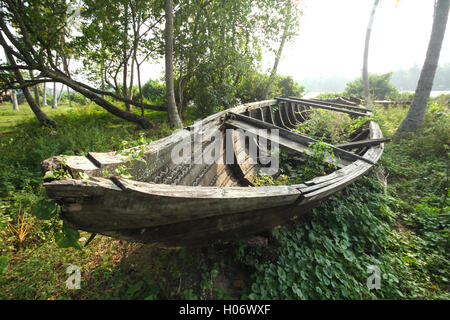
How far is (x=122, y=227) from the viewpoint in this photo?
1.29 metres

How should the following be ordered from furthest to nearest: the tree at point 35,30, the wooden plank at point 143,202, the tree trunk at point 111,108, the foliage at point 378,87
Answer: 1. the foliage at point 378,87
2. the tree trunk at point 111,108
3. the tree at point 35,30
4. the wooden plank at point 143,202

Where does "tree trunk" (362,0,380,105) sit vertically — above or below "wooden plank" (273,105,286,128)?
above

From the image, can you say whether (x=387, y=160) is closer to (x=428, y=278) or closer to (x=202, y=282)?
(x=428, y=278)

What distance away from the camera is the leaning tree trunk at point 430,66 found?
17.2 feet

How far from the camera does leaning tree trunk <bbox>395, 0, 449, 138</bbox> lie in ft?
17.2

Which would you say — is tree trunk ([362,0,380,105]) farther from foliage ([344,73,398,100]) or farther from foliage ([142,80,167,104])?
foliage ([142,80,167,104])

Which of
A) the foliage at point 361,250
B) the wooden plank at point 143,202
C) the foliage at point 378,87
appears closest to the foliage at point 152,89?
the foliage at point 361,250

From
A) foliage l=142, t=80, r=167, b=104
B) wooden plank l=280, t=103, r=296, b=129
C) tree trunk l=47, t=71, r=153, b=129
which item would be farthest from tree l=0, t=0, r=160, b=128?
foliage l=142, t=80, r=167, b=104

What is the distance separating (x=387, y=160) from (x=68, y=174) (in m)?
5.86

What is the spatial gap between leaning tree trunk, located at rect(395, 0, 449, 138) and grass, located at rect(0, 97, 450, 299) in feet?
12.0

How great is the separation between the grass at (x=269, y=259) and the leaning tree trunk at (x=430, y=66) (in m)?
3.64

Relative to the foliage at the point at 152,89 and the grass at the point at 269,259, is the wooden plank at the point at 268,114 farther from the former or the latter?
the foliage at the point at 152,89

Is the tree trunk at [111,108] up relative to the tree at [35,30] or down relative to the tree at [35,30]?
down
